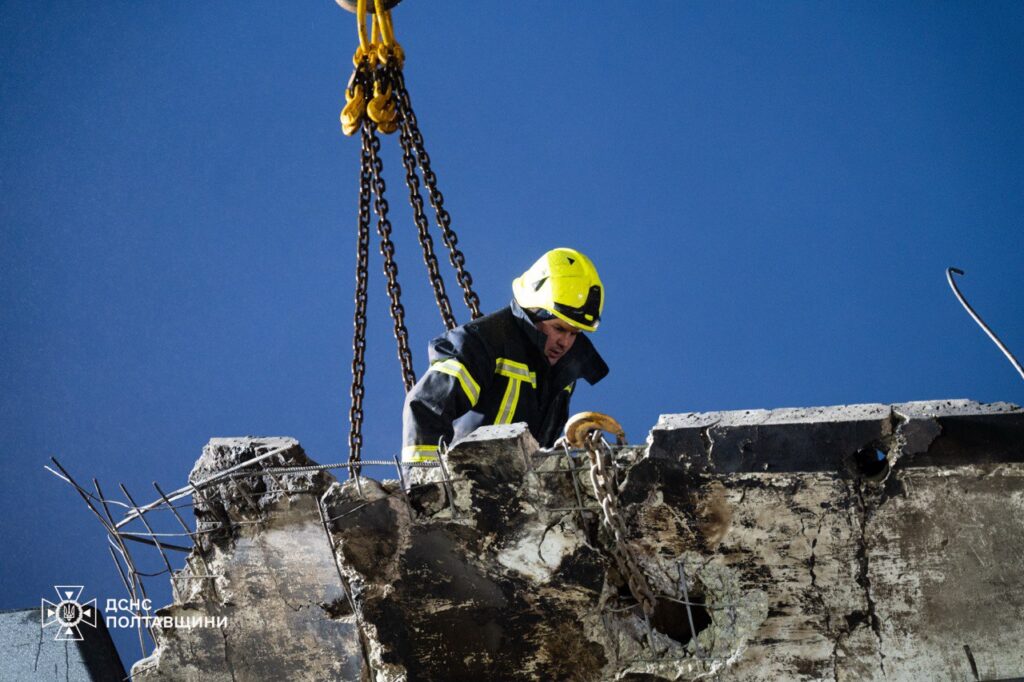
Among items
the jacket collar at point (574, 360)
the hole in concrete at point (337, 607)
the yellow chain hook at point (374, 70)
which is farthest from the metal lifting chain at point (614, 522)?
the yellow chain hook at point (374, 70)

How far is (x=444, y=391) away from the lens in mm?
5070

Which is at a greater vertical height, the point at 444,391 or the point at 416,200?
the point at 416,200

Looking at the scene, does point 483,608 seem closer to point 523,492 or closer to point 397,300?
point 523,492

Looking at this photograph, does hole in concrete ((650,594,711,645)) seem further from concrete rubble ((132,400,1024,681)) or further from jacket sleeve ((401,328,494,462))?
jacket sleeve ((401,328,494,462))

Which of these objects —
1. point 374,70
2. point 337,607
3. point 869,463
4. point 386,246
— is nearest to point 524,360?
point 386,246

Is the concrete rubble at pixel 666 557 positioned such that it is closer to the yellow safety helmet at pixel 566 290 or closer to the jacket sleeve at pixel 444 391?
the jacket sleeve at pixel 444 391

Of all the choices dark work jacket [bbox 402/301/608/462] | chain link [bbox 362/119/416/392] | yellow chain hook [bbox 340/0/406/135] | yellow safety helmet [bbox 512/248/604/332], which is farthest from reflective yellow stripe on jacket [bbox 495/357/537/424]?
yellow chain hook [bbox 340/0/406/135]

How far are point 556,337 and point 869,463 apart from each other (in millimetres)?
2486

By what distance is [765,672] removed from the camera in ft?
12.1

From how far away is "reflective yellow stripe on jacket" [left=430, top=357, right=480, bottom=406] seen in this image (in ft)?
16.9

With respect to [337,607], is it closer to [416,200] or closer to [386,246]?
[386,246]

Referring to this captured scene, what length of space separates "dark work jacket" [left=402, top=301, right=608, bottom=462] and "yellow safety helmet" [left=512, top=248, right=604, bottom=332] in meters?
0.13

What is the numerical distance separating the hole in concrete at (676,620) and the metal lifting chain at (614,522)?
86 mm

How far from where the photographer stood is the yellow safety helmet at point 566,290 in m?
5.61
